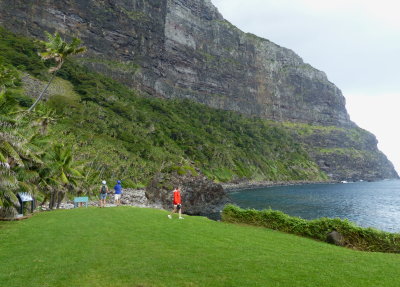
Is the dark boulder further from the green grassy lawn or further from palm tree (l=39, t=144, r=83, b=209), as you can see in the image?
the green grassy lawn

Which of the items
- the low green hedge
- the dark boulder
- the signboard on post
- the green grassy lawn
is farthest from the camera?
the dark boulder

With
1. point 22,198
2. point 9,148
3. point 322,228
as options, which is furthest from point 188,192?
point 9,148

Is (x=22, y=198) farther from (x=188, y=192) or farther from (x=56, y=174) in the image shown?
(x=188, y=192)

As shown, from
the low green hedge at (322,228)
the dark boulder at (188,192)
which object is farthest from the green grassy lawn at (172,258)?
the dark boulder at (188,192)

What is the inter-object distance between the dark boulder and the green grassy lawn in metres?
47.9

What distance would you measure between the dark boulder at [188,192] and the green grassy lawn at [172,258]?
1887 inches

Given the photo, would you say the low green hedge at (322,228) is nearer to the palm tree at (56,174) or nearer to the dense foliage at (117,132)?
the palm tree at (56,174)

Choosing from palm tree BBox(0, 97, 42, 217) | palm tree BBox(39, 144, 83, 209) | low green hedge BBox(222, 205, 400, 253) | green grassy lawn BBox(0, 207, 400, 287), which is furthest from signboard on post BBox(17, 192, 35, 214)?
low green hedge BBox(222, 205, 400, 253)

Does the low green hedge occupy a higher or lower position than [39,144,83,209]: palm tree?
lower

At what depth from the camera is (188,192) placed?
7575 cm

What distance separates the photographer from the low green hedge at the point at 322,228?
19.3 meters

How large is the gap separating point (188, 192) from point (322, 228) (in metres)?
55.8

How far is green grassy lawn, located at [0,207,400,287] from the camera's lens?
1203cm

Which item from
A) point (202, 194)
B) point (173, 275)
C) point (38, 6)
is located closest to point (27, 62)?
point (38, 6)
